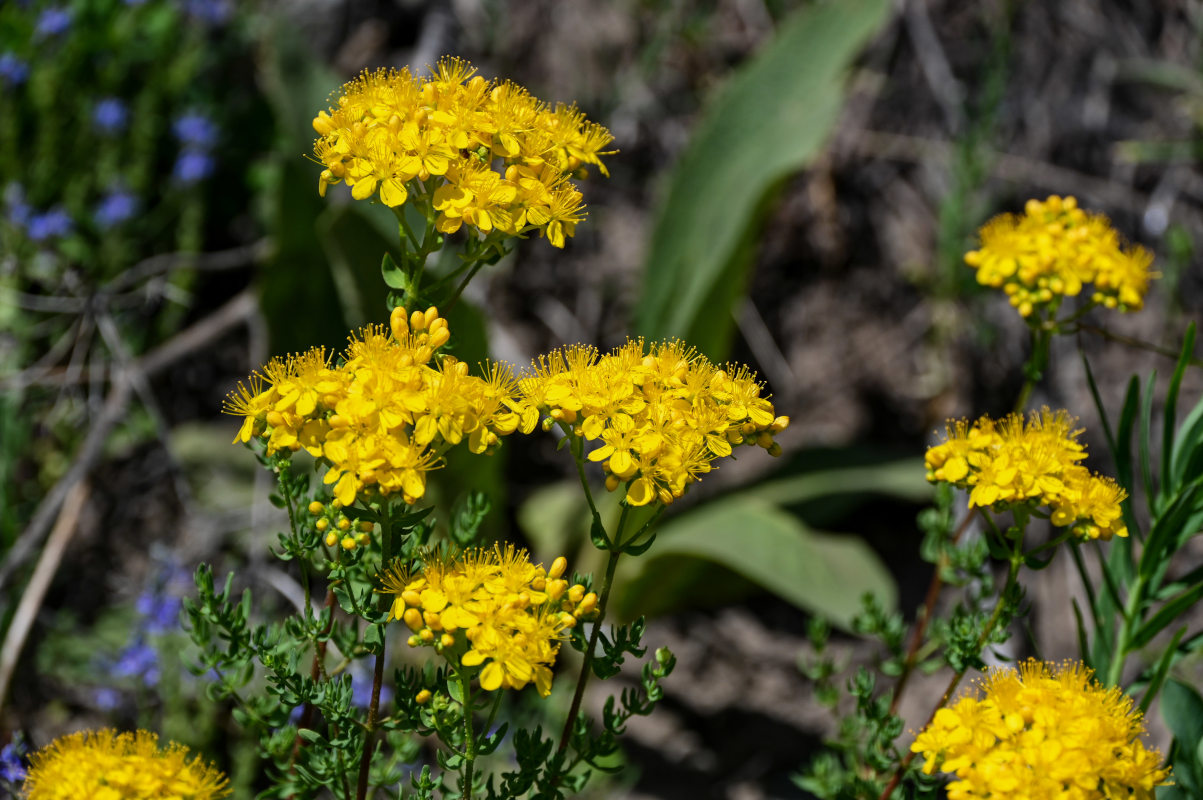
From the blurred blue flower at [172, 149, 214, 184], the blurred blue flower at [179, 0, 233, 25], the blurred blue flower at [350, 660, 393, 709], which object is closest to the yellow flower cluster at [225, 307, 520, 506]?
the blurred blue flower at [350, 660, 393, 709]

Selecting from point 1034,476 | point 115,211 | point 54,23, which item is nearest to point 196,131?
point 115,211

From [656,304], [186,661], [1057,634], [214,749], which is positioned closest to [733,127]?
[656,304]

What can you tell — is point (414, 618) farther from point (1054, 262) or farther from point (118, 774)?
point (1054, 262)

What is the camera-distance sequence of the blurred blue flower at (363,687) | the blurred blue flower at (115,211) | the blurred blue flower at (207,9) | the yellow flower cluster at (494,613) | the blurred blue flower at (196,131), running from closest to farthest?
1. the yellow flower cluster at (494,613)
2. the blurred blue flower at (363,687)
3. the blurred blue flower at (115,211)
4. the blurred blue flower at (196,131)
5. the blurred blue flower at (207,9)

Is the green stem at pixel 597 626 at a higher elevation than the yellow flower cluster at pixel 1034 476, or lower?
lower

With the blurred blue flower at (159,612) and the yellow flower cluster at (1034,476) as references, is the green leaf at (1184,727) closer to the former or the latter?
the yellow flower cluster at (1034,476)

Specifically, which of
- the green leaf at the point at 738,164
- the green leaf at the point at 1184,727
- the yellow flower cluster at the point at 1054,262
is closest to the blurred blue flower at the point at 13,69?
the green leaf at the point at 738,164

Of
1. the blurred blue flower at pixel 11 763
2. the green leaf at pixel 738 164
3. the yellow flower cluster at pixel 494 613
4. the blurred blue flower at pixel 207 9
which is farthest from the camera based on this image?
the blurred blue flower at pixel 207 9
